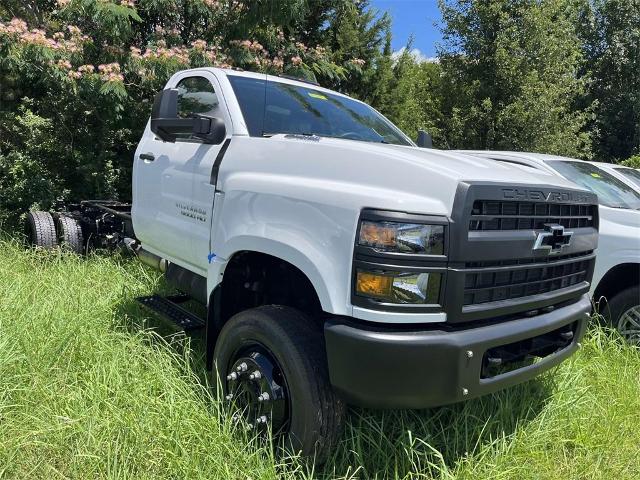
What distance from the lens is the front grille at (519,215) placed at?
235 cm

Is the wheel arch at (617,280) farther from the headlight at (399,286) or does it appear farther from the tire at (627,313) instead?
the headlight at (399,286)

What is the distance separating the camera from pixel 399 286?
2.21 metres

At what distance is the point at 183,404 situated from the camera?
299 cm

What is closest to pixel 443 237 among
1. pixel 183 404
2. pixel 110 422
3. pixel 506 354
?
pixel 506 354

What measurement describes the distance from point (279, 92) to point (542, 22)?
447 inches

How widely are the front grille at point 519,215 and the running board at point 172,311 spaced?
6.60ft

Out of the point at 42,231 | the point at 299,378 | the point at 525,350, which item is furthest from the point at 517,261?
the point at 42,231

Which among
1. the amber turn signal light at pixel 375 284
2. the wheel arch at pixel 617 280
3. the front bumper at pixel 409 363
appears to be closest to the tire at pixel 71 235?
the front bumper at pixel 409 363

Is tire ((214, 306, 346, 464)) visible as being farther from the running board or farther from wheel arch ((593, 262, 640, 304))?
wheel arch ((593, 262, 640, 304))

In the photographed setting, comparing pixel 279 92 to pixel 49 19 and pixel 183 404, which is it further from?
pixel 49 19

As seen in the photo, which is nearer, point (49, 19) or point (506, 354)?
point (506, 354)

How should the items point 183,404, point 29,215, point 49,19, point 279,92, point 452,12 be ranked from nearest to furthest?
point 183,404 → point 279,92 → point 29,215 → point 49,19 → point 452,12

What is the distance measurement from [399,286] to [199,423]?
1.36 meters

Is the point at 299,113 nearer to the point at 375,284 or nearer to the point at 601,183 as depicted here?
the point at 375,284
